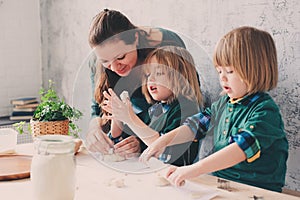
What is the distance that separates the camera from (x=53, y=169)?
1.42 m

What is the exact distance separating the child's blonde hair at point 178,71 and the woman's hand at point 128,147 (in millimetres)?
185

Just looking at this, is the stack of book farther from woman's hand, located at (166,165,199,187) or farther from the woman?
woman's hand, located at (166,165,199,187)

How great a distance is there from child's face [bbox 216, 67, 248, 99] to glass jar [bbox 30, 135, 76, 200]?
71 centimetres

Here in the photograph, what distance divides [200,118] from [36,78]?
188 centimetres

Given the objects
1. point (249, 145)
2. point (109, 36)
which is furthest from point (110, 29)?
point (249, 145)

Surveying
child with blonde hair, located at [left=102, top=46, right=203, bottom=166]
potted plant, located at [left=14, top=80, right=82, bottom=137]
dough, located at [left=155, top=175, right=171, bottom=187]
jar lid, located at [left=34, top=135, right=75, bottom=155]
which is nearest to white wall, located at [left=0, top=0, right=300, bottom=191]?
potted plant, located at [left=14, top=80, right=82, bottom=137]

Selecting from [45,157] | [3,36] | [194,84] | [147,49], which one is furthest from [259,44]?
[3,36]

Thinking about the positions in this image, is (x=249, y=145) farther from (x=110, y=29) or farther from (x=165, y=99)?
(x=110, y=29)

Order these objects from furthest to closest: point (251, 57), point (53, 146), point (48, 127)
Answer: point (48, 127) → point (251, 57) → point (53, 146)

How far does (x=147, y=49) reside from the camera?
2.15m

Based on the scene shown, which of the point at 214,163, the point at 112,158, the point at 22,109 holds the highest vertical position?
the point at 214,163

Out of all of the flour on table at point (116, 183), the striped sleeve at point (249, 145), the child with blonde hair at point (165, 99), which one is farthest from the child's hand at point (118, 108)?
the striped sleeve at point (249, 145)

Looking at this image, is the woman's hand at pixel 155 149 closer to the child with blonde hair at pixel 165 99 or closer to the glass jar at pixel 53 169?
the child with blonde hair at pixel 165 99

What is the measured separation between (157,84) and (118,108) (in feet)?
0.63
